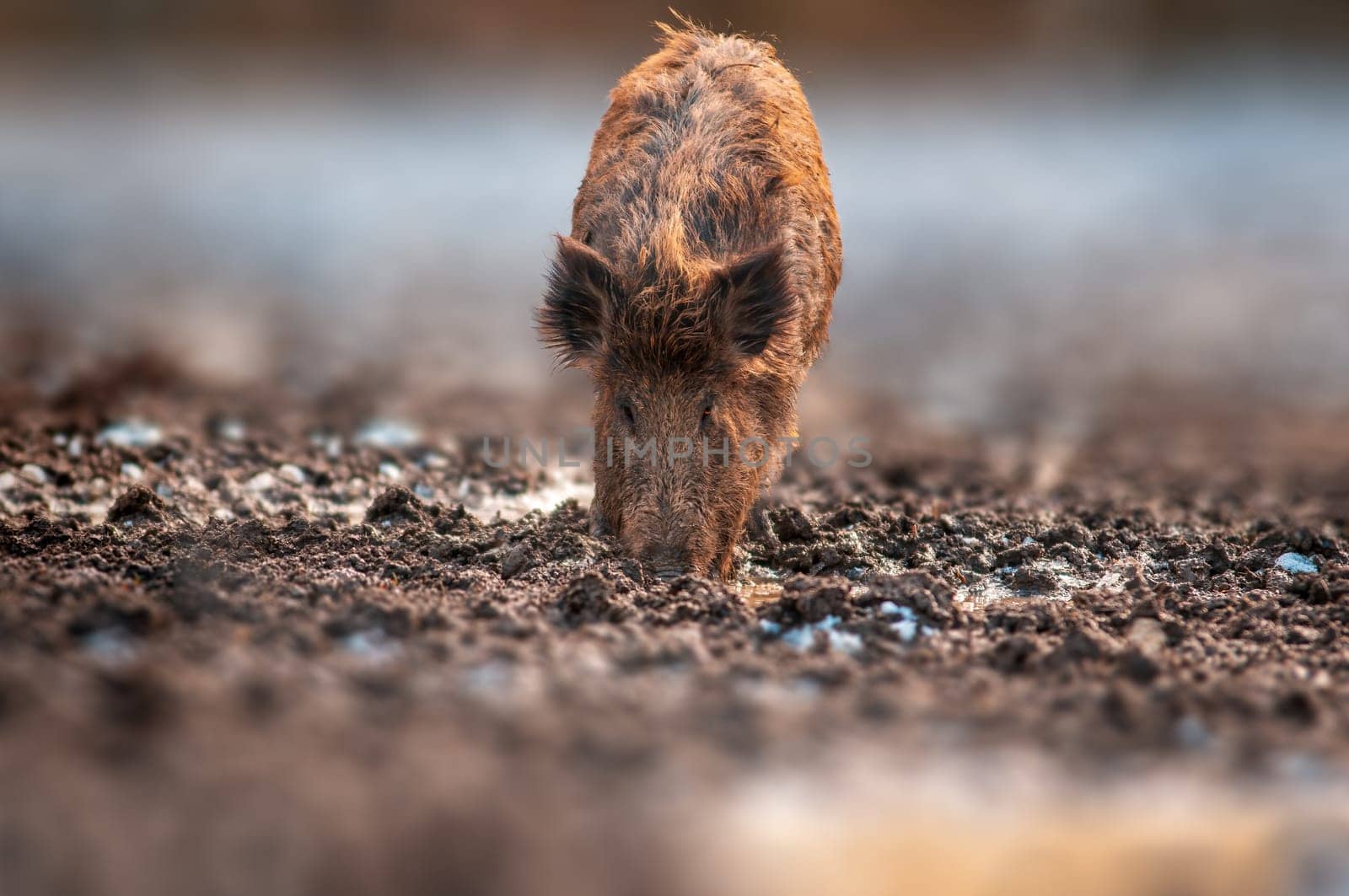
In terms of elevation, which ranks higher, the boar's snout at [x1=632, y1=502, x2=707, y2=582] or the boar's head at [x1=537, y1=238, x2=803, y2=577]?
the boar's head at [x1=537, y1=238, x2=803, y2=577]

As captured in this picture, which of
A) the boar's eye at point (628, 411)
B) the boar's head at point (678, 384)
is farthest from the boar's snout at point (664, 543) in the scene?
the boar's eye at point (628, 411)

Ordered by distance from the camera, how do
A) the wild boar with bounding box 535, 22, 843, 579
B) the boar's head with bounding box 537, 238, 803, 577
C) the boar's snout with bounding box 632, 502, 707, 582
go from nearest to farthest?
the boar's snout with bounding box 632, 502, 707, 582, the boar's head with bounding box 537, 238, 803, 577, the wild boar with bounding box 535, 22, 843, 579

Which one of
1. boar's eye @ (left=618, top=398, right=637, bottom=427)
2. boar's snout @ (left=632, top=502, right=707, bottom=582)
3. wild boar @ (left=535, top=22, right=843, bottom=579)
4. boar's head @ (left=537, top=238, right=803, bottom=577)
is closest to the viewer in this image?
boar's snout @ (left=632, top=502, right=707, bottom=582)

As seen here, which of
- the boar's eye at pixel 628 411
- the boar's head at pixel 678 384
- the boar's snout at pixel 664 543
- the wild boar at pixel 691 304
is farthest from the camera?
the boar's eye at pixel 628 411

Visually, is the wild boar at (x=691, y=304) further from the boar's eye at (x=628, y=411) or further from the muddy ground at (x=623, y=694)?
the muddy ground at (x=623, y=694)

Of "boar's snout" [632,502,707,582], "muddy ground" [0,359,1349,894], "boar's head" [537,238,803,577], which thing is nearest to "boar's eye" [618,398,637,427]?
"boar's head" [537,238,803,577]

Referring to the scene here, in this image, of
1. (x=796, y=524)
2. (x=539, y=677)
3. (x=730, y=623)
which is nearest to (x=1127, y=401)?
(x=796, y=524)

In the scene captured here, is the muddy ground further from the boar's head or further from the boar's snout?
the boar's head

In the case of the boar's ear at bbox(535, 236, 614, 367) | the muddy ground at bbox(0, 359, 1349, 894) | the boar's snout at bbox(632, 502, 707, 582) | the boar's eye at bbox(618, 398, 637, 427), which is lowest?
the muddy ground at bbox(0, 359, 1349, 894)
